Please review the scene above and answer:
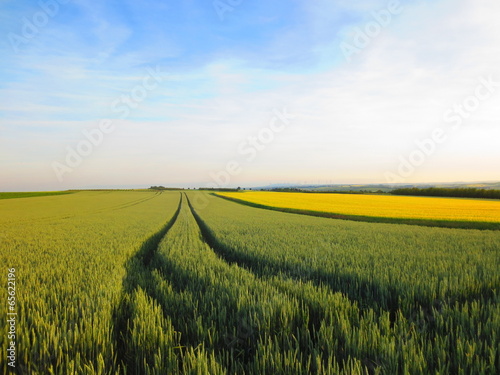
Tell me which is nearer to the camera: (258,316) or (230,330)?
(230,330)

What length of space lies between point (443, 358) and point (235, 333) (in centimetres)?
223

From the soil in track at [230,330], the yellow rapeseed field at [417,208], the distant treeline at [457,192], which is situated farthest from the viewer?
the distant treeline at [457,192]

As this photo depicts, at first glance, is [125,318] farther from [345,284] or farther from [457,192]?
[457,192]

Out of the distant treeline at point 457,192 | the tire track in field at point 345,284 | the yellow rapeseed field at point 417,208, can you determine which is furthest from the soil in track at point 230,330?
the distant treeline at point 457,192

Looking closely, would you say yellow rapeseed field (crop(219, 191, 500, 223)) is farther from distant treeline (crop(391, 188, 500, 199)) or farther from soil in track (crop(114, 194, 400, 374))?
soil in track (crop(114, 194, 400, 374))

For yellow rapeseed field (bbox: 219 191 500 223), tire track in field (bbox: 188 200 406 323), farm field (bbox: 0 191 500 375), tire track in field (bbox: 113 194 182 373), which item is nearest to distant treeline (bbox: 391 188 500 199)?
yellow rapeseed field (bbox: 219 191 500 223)

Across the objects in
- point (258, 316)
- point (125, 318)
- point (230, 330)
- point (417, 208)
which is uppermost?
point (258, 316)

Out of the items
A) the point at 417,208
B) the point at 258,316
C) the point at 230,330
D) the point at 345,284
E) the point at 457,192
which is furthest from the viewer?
the point at 457,192

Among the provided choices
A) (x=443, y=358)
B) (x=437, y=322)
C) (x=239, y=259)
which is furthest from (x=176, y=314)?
(x=239, y=259)

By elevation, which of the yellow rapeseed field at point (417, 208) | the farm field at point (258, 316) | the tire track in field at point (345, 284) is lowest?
the yellow rapeseed field at point (417, 208)

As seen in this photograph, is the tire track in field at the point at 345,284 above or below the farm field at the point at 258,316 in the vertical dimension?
below

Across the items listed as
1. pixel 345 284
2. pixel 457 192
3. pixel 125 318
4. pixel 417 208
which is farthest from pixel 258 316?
pixel 457 192

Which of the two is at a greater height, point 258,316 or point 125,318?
point 258,316

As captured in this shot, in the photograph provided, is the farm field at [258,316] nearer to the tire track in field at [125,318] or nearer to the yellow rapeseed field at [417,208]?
the tire track in field at [125,318]
